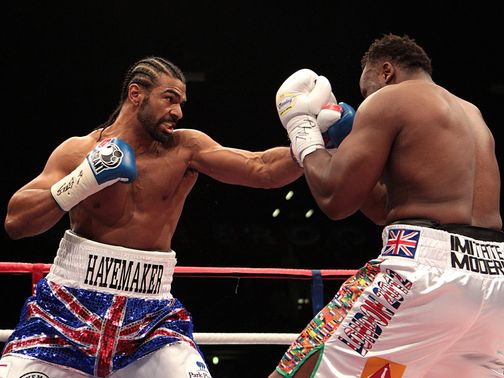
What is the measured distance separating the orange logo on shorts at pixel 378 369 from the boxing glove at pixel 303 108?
59cm

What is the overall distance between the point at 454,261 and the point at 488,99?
6319 mm

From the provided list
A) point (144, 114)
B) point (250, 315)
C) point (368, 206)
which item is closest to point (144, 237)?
point (144, 114)

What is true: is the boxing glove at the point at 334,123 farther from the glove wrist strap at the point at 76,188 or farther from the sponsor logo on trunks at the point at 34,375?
the sponsor logo on trunks at the point at 34,375

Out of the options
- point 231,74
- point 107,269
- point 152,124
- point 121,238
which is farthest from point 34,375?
point 231,74

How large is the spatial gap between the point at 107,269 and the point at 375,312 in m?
0.86

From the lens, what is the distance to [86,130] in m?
7.21

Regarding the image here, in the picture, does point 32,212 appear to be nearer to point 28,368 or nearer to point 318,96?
point 28,368

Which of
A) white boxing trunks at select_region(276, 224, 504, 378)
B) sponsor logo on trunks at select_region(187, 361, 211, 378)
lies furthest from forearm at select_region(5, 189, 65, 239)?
white boxing trunks at select_region(276, 224, 504, 378)

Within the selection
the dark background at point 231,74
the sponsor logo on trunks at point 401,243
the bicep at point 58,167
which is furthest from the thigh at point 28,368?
the dark background at point 231,74

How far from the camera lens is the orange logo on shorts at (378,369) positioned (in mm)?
1729

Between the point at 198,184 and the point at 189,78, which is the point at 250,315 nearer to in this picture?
the point at 198,184

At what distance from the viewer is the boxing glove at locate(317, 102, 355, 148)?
2.13 metres

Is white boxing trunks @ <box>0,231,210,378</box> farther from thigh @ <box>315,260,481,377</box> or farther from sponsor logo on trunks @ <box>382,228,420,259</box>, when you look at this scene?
sponsor logo on trunks @ <box>382,228,420,259</box>

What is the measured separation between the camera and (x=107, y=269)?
7.18ft
